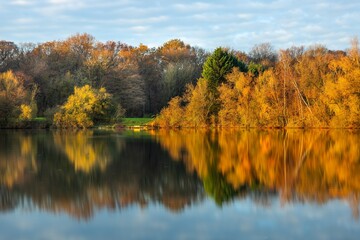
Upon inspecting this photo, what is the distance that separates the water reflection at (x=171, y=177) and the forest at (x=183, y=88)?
24577 millimetres

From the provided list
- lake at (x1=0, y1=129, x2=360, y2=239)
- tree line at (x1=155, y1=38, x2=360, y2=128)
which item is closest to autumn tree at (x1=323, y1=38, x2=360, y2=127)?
tree line at (x1=155, y1=38, x2=360, y2=128)

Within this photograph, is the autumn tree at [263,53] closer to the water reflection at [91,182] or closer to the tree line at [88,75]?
the tree line at [88,75]

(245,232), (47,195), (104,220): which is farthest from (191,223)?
(47,195)

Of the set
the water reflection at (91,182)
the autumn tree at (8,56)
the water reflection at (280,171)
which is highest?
the autumn tree at (8,56)

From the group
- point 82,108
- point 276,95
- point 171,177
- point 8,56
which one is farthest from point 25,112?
point 171,177

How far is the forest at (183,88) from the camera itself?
162 feet

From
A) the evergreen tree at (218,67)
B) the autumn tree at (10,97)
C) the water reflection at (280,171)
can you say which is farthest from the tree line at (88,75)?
the water reflection at (280,171)

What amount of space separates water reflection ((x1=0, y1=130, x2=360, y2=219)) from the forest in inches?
968

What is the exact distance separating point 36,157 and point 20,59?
50.3m

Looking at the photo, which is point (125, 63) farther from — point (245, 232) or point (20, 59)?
point (245, 232)

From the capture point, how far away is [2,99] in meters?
53.3

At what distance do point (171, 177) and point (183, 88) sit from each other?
181 feet

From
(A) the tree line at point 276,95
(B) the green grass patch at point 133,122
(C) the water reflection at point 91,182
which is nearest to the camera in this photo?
(C) the water reflection at point 91,182

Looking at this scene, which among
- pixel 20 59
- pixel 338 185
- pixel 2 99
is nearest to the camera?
pixel 338 185
